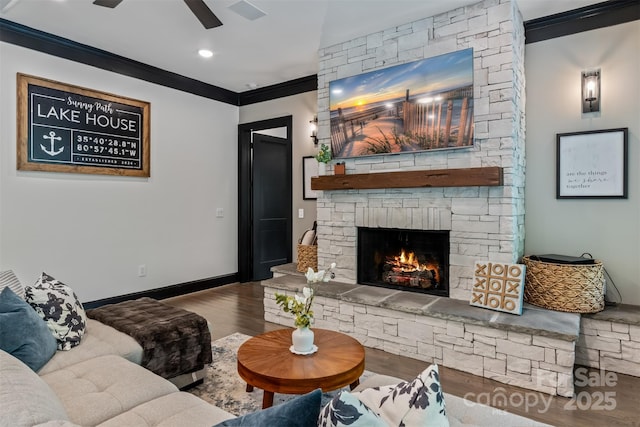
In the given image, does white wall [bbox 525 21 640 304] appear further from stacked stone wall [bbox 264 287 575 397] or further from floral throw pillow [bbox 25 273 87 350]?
floral throw pillow [bbox 25 273 87 350]

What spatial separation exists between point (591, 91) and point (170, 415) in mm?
3781

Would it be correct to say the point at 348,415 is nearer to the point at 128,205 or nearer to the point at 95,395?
the point at 95,395

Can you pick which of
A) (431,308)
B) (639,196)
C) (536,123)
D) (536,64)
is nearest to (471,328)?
(431,308)

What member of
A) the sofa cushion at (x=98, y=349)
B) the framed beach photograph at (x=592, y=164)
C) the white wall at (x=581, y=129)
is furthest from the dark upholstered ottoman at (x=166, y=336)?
the framed beach photograph at (x=592, y=164)

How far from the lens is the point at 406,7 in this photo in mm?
3154

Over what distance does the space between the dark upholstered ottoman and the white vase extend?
0.81m

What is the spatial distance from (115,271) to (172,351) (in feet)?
7.86

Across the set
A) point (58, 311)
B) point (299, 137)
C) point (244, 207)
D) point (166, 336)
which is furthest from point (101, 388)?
point (244, 207)

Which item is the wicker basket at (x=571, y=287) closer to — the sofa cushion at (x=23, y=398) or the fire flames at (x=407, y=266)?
the fire flames at (x=407, y=266)

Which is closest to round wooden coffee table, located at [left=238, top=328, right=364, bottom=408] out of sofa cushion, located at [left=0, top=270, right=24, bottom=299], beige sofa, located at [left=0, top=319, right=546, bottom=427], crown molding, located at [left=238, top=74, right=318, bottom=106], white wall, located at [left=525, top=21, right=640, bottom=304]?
beige sofa, located at [left=0, top=319, right=546, bottom=427]

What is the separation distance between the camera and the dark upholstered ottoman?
2.28m

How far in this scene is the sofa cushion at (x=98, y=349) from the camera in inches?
77.3

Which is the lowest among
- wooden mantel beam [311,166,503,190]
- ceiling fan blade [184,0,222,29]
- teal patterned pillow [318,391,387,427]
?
teal patterned pillow [318,391,387,427]

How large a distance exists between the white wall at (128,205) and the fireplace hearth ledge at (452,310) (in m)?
1.72
